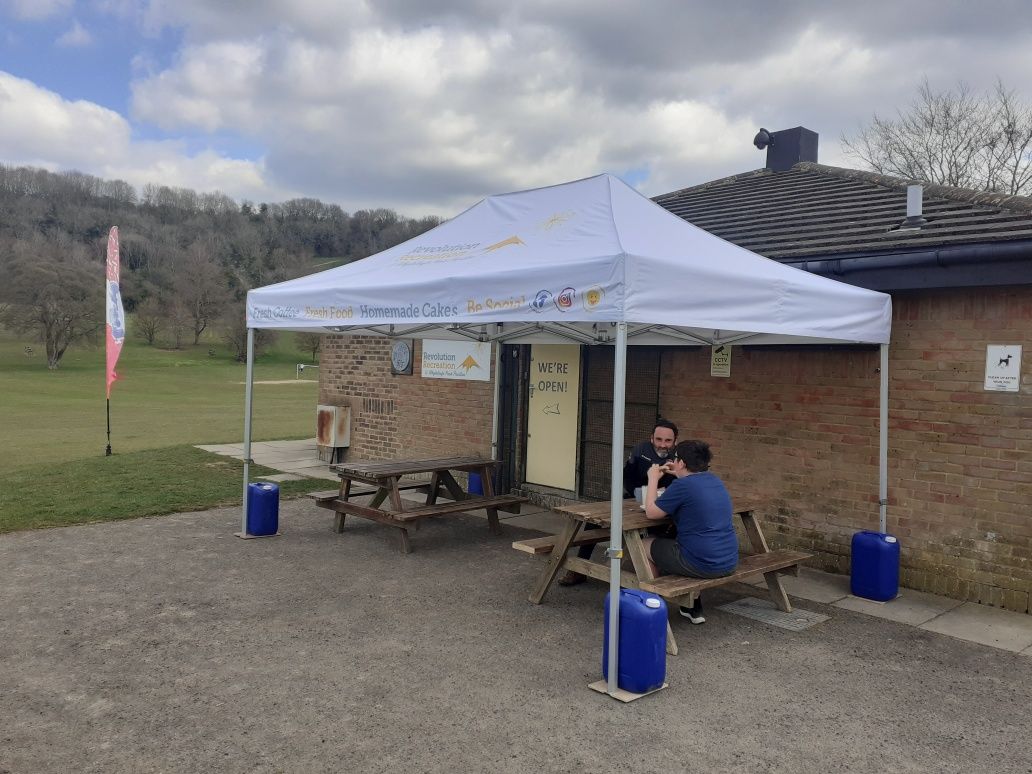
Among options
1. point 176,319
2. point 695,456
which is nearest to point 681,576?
point 695,456

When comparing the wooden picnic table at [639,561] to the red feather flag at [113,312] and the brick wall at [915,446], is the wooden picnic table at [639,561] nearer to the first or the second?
the brick wall at [915,446]

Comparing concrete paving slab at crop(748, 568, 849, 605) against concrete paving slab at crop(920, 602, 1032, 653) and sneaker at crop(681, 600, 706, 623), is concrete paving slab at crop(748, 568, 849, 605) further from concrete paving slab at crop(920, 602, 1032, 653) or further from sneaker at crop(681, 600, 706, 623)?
sneaker at crop(681, 600, 706, 623)

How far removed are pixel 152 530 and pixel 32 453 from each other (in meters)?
8.37

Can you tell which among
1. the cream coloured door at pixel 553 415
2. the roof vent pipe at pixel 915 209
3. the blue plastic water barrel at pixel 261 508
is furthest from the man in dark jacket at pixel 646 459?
the blue plastic water barrel at pixel 261 508

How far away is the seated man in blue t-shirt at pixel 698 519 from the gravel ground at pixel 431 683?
1.75 ft

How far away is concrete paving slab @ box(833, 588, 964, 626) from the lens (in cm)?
538

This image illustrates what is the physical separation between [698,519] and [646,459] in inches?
50.2

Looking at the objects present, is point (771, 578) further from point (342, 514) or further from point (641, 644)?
point (342, 514)

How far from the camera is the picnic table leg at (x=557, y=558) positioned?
5.31 m

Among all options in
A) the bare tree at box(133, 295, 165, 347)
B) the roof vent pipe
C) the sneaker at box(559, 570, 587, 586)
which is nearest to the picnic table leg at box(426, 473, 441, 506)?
the sneaker at box(559, 570, 587, 586)

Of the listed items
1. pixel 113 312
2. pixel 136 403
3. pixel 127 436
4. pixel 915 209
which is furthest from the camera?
pixel 136 403

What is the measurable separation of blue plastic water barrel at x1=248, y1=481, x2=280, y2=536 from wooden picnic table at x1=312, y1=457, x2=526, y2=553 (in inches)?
19.1

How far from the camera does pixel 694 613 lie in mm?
5164

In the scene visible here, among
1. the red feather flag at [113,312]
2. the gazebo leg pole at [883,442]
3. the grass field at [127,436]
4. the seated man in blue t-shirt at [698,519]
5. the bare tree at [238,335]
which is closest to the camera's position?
the seated man in blue t-shirt at [698,519]
